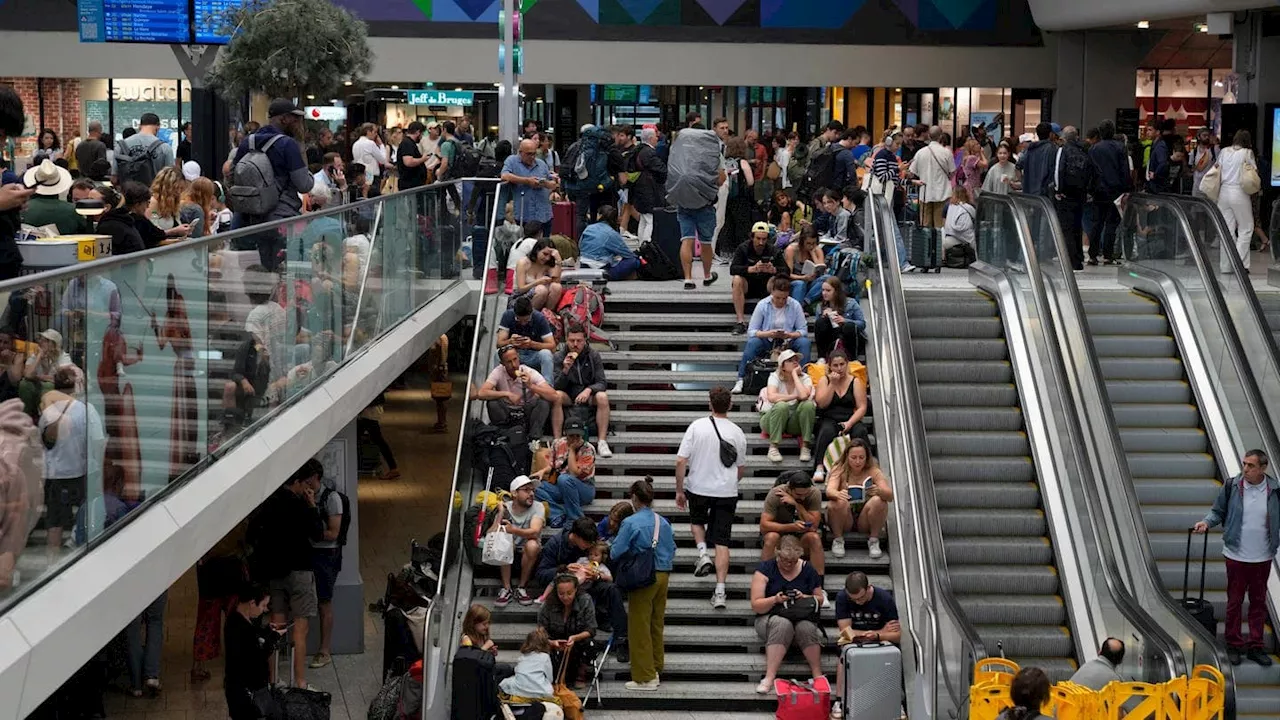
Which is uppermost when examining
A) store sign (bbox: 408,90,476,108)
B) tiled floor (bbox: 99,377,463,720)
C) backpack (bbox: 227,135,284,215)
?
store sign (bbox: 408,90,476,108)

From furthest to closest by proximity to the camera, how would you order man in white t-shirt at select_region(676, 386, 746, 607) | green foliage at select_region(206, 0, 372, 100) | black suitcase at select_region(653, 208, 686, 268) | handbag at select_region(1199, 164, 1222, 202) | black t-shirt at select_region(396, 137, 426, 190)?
black t-shirt at select_region(396, 137, 426, 190), black suitcase at select_region(653, 208, 686, 268), handbag at select_region(1199, 164, 1222, 202), green foliage at select_region(206, 0, 372, 100), man in white t-shirt at select_region(676, 386, 746, 607)

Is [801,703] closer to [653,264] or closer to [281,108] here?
[281,108]

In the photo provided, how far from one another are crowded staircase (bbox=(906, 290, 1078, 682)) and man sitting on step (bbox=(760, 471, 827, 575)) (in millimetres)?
1155

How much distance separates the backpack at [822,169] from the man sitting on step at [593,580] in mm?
8355

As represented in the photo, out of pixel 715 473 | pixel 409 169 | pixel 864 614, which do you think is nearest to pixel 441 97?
pixel 409 169

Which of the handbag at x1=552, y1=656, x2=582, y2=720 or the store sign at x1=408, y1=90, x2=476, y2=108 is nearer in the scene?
the handbag at x1=552, y1=656, x2=582, y2=720

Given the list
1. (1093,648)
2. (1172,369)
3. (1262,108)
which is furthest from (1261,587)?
(1262,108)

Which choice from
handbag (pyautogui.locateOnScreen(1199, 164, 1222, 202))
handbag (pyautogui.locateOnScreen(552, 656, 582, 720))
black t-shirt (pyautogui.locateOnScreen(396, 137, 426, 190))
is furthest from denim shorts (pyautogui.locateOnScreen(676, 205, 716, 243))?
handbag (pyautogui.locateOnScreen(552, 656, 582, 720))

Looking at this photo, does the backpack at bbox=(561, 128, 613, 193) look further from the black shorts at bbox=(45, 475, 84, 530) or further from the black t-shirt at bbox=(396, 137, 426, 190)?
the black shorts at bbox=(45, 475, 84, 530)

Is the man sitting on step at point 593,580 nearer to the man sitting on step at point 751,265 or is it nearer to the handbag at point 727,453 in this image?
the handbag at point 727,453

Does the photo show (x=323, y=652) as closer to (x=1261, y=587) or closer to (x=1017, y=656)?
(x=1017, y=656)

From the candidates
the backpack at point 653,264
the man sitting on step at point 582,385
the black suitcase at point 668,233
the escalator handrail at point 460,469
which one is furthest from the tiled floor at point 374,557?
the black suitcase at point 668,233

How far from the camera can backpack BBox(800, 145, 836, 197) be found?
20.8 m

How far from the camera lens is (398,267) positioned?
49.1ft
